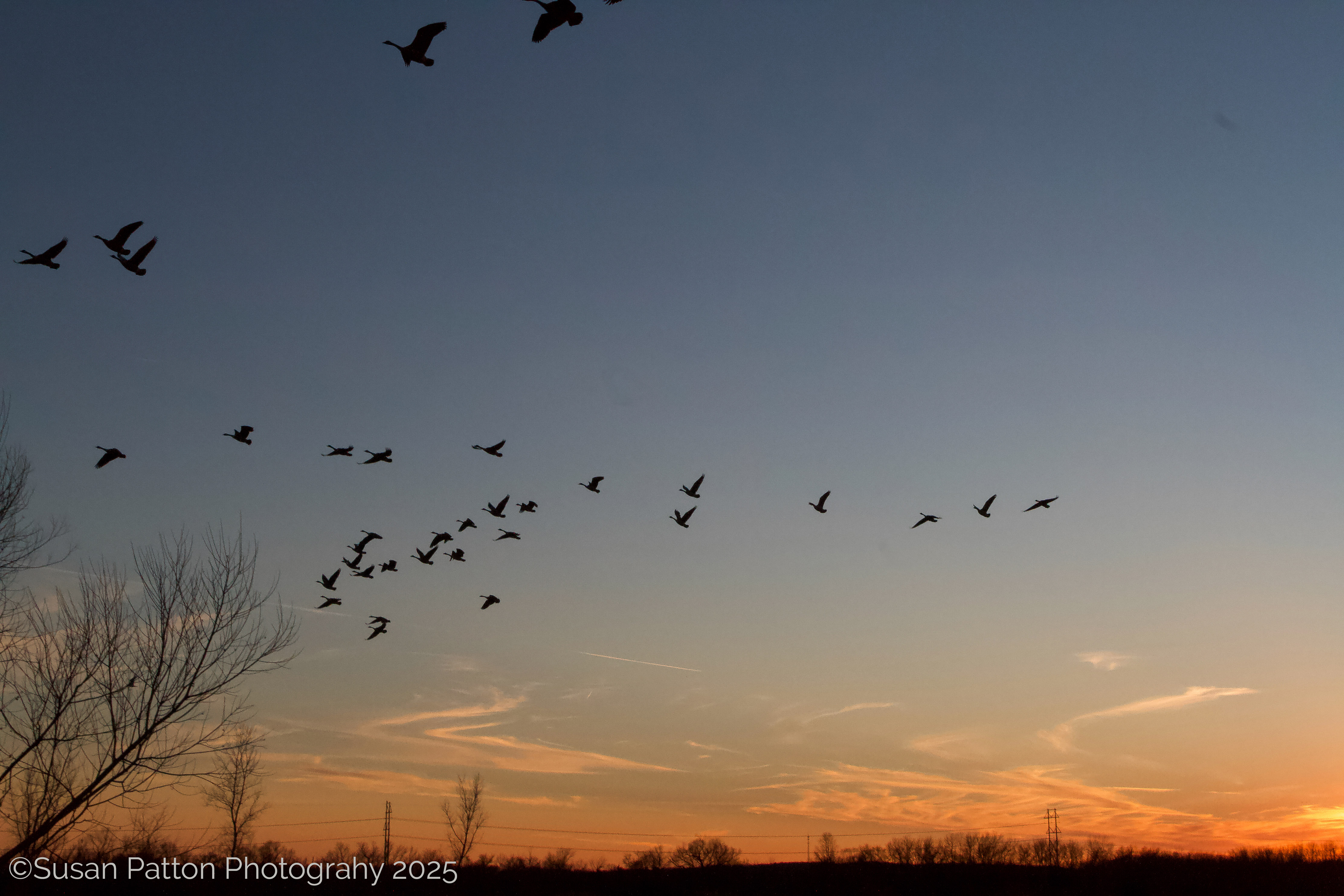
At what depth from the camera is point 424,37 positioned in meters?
16.9

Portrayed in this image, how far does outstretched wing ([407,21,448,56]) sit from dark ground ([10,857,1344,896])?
165 ft

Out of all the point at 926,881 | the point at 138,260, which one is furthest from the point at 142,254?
the point at 926,881

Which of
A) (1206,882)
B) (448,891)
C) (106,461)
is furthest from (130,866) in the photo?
(1206,882)

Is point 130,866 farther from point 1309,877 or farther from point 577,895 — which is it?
point 1309,877

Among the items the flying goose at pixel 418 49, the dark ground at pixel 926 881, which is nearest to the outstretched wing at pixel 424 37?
the flying goose at pixel 418 49

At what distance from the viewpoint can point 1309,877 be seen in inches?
2490

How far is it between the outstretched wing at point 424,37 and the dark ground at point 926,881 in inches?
1977

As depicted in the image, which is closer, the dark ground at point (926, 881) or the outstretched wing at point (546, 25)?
the outstretched wing at point (546, 25)

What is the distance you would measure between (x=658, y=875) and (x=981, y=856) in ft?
71.0

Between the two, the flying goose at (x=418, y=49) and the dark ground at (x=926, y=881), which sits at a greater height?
the flying goose at (x=418, y=49)

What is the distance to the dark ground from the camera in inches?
2422

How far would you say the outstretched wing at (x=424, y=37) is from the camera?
16516 mm

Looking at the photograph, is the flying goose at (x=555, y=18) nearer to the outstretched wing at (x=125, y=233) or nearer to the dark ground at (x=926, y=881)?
the outstretched wing at (x=125, y=233)

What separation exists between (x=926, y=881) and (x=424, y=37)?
61.5 metres
